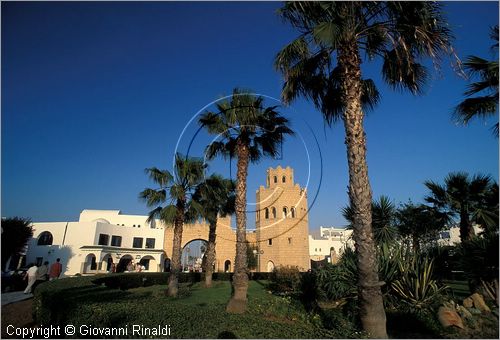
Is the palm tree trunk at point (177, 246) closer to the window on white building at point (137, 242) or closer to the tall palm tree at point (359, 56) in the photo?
the tall palm tree at point (359, 56)

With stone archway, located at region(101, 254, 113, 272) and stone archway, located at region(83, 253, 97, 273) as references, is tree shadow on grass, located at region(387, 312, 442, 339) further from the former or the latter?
stone archway, located at region(101, 254, 113, 272)

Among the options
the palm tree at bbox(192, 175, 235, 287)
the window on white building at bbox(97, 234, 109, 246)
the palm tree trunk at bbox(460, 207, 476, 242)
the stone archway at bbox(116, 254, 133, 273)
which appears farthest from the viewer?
the stone archway at bbox(116, 254, 133, 273)

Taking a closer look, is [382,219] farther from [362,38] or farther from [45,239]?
[45,239]

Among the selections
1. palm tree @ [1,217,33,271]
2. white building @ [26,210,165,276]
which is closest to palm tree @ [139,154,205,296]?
palm tree @ [1,217,33,271]

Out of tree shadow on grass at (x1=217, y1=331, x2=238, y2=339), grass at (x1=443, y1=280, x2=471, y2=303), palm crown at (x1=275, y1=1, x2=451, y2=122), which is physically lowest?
tree shadow on grass at (x1=217, y1=331, x2=238, y2=339)

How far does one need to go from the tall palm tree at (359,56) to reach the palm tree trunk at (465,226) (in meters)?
8.21

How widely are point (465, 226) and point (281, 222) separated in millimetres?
27660

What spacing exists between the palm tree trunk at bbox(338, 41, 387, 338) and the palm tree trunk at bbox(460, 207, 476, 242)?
9.04 meters

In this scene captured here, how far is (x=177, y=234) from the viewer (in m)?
16.8

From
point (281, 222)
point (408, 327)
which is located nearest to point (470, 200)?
point (408, 327)

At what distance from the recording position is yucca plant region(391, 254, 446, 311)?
8633 millimetres

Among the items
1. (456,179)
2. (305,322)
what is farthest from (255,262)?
(305,322)

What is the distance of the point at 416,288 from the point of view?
8.70 m

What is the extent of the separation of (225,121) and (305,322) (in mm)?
8355
